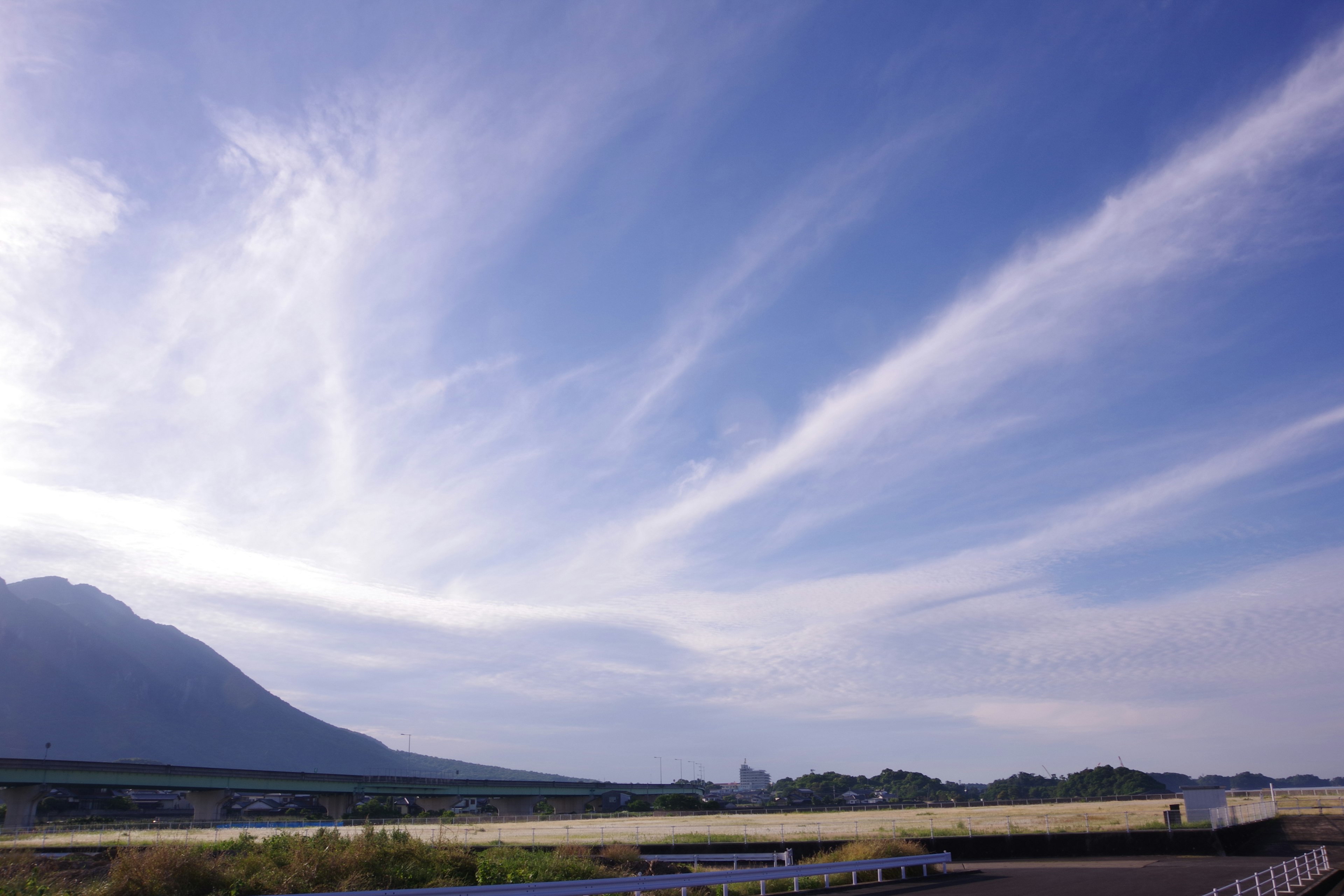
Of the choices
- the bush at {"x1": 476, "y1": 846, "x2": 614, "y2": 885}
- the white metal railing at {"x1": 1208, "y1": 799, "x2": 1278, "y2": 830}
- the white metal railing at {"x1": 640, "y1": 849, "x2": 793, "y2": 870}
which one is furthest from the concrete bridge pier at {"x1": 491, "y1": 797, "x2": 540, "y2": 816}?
the bush at {"x1": 476, "y1": 846, "x2": 614, "y2": 885}

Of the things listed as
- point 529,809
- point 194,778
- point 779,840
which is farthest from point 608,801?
point 779,840

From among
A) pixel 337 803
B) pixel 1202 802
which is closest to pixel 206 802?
pixel 337 803

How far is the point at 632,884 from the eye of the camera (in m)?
15.8

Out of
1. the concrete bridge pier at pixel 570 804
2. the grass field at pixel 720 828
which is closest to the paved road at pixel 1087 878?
the grass field at pixel 720 828

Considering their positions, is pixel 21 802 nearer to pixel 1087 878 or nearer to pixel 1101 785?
pixel 1087 878

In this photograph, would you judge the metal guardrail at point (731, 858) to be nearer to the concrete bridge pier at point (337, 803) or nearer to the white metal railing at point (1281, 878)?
the white metal railing at point (1281, 878)

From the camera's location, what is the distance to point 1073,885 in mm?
22094

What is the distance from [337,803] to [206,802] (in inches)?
900

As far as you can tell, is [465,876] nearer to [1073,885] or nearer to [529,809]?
[1073,885]

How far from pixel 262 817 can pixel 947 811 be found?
93780mm

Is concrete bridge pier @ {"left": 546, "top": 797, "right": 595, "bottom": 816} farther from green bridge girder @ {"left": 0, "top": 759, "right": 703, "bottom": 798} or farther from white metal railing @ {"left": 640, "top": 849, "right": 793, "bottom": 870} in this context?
white metal railing @ {"left": 640, "top": 849, "right": 793, "bottom": 870}

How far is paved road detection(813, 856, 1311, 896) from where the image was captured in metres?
20.5

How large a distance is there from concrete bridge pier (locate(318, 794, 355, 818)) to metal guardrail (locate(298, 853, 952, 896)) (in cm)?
11322

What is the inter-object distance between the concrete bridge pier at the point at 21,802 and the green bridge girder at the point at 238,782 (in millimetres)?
904
